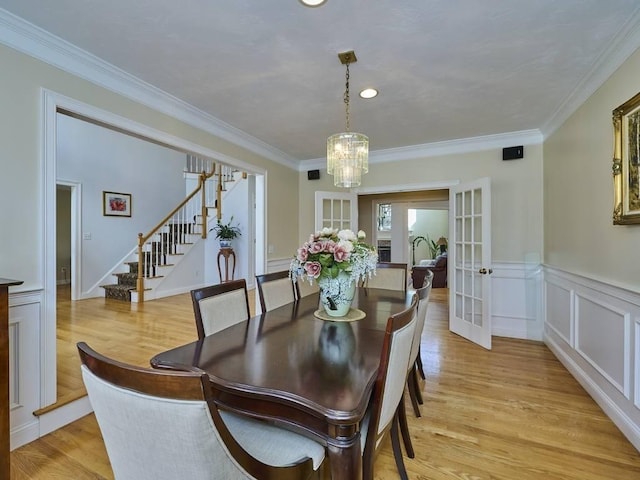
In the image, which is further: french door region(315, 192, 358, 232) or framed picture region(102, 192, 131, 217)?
framed picture region(102, 192, 131, 217)

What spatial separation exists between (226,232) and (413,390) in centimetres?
560

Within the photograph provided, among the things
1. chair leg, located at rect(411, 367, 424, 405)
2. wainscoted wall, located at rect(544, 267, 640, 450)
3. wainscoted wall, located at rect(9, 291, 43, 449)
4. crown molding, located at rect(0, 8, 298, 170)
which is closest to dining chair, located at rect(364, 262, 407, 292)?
chair leg, located at rect(411, 367, 424, 405)

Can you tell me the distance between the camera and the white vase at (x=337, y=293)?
1.91 m

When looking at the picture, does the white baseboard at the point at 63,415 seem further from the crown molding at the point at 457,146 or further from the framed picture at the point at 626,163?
the crown molding at the point at 457,146

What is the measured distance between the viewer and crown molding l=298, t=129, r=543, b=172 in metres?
3.76

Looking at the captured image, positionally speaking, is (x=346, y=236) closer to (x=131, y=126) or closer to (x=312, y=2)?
(x=312, y=2)

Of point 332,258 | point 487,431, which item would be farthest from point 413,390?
point 332,258

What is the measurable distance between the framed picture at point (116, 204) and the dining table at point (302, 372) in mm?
5976

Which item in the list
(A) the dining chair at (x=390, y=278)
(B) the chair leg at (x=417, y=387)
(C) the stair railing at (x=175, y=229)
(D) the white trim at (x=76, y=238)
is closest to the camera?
(B) the chair leg at (x=417, y=387)

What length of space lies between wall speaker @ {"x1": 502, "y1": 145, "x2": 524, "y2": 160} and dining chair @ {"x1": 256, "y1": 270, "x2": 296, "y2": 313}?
10.0 ft

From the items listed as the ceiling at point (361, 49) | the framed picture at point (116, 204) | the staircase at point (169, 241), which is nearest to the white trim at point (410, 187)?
the ceiling at point (361, 49)

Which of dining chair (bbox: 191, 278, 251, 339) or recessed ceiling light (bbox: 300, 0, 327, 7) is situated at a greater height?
recessed ceiling light (bbox: 300, 0, 327, 7)

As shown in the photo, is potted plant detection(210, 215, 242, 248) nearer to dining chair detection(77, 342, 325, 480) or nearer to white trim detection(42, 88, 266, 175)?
white trim detection(42, 88, 266, 175)

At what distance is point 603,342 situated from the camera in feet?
7.63
